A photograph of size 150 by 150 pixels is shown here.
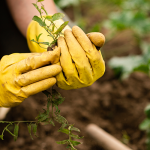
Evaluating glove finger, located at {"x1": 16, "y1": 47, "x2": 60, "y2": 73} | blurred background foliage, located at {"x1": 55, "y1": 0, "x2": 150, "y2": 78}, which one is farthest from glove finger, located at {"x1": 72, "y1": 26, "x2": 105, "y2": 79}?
blurred background foliage, located at {"x1": 55, "y1": 0, "x2": 150, "y2": 78}

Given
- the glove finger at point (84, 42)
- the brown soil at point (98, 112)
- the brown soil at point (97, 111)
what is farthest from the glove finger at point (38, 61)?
the brown soil at point (97, 111)

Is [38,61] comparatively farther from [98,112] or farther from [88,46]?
[98,112]

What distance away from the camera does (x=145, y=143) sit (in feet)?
5.79

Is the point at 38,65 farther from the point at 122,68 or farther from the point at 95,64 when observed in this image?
the point at 122,68

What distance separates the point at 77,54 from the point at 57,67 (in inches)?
4.7

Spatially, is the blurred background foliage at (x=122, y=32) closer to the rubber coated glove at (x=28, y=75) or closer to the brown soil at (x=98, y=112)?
the brown soil at (x=98, y=112)

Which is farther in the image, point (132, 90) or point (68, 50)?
point (132, 90)

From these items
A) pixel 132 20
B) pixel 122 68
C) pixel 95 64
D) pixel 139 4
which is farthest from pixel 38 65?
pixel 139 4

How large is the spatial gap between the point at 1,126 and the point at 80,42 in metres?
1.31

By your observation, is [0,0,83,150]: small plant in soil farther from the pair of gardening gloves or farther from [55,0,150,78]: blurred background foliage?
[55,0,150,78]: blurred background foliage

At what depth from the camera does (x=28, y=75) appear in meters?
0.96

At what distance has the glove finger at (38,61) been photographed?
0.94 meters

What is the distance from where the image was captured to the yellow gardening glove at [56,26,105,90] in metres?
0.96

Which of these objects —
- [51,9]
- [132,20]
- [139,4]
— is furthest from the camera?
[139,4]
